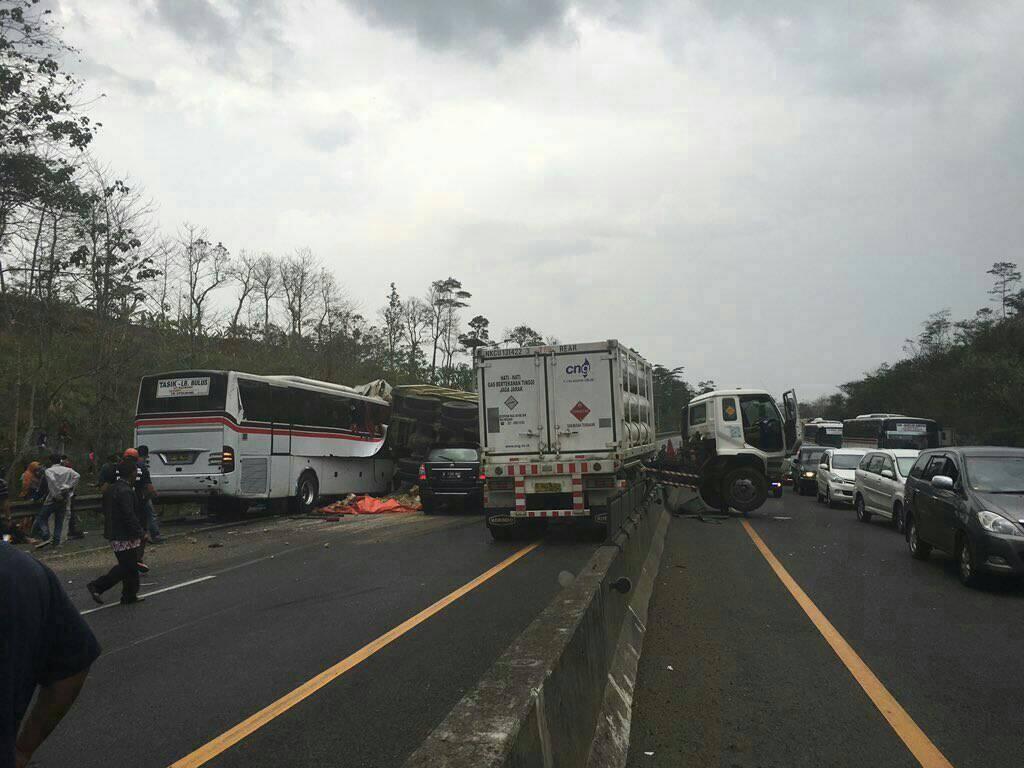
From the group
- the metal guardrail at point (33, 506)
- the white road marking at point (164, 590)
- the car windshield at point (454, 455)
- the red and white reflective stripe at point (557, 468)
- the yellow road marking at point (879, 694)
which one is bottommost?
the yellow road marking at point (879, 694)

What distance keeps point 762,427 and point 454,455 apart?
7570mm

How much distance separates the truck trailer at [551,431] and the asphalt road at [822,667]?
272cm

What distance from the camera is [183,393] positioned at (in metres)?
19.1

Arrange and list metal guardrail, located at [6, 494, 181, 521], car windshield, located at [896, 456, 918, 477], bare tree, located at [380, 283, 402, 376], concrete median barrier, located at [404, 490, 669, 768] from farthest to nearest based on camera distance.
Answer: bare tree, located at [380, 283, 402, 376], car windshield, located at [896, 456, 918, 477], metal guardrail, located at [6, 494, 181, 521], concrete median barrier, located at [404, 490, 669, 768]

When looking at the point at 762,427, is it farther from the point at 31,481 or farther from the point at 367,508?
the point at 31,481

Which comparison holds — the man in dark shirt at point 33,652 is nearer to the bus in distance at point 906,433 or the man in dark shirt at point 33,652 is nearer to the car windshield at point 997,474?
the car windshield at point 997,474

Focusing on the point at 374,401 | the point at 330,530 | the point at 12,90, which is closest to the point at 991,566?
the point at 330,530

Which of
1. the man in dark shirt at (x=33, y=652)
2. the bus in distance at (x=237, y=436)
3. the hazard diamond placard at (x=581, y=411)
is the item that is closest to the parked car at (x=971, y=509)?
the hazard diamond placard at (x=581, y=411)

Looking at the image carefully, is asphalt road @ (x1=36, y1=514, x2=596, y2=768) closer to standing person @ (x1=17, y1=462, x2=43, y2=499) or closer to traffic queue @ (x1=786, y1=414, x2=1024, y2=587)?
traffic queue @ (x1=786, y1=414, x2=1024, y2=587)

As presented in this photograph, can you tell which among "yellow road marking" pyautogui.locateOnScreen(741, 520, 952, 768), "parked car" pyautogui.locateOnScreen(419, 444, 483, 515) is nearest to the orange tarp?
"parked car" pyautogui.locateOnScreen(419, 444, 483, 515)

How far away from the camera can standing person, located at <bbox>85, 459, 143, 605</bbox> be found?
9422 millimetres

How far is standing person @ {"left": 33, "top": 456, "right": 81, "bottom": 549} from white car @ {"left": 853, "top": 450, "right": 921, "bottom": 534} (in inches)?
614

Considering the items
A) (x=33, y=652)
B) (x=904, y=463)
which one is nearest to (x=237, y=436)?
→ (x=904, y=463)

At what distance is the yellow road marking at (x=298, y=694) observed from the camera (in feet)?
15.4
